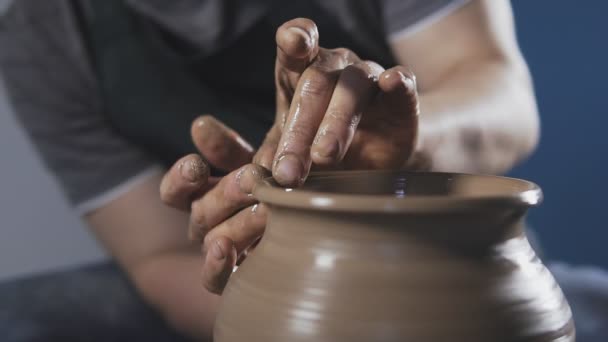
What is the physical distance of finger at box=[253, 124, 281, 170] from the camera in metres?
0.78

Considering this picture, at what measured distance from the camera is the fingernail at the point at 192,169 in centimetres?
76

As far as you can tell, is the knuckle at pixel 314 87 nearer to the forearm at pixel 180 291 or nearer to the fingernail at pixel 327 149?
the fingernail at pixel 327 149

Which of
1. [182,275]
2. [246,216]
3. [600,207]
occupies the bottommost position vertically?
[600,207]

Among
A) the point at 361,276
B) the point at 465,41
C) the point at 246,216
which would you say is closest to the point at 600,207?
the point at 465,41

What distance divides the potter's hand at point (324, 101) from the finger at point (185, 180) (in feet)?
0.23

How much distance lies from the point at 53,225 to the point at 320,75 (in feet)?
6.23

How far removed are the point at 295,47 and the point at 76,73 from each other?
0.96 meters

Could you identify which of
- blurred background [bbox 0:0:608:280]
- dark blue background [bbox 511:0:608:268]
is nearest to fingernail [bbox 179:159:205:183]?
blurred background [bbox 0:0:608:280]

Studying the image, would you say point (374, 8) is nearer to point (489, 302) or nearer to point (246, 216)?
point (246, 216)

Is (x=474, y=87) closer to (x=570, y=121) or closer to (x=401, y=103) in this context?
(x=401, y=103)

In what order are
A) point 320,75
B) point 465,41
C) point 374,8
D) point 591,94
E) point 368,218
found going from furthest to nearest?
point 591,94, point 374,8, point 465,41, point 320,75, point 368,218

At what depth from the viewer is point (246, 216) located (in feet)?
2.44

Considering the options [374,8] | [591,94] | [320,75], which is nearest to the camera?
[320,75]


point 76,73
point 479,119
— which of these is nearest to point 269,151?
point 479,119
